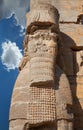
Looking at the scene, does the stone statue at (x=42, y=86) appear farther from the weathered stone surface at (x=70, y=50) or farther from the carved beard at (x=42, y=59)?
the weathered stone surface at (x=70, y=50)

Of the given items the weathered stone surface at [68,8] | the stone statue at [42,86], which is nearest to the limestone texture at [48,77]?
the stone statue at [42,86]

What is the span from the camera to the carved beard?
850cm

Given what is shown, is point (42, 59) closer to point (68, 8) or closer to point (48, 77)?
point (48, 77)

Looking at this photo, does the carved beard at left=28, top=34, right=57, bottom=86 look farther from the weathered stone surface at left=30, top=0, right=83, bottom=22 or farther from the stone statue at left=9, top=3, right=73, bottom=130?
the weathered stone surface at left=30, top=0, right=83, bottom=22

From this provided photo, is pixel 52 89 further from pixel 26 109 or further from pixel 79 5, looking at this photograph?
pixel 79 5

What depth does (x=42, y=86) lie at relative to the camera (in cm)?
854

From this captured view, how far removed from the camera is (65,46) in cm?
992

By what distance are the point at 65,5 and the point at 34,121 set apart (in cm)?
348

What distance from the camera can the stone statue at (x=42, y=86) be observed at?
8.26 meters

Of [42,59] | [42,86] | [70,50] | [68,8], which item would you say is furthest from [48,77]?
[68,8]

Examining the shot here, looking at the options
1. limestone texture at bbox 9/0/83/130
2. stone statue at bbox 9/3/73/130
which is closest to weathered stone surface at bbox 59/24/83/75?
limestone texture at bbox 9/0/83/130

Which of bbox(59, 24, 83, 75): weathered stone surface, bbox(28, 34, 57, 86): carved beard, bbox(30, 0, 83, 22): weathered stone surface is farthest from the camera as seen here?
bbox(30, 0, 83, 22): weathered stone surface

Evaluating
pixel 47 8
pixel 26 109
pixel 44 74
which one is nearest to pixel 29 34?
pixel 47 8

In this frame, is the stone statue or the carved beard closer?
the stone statue
